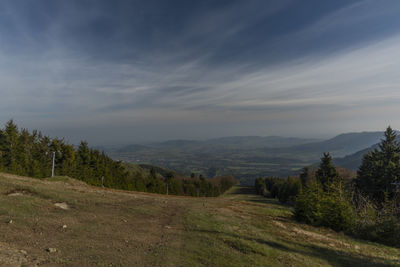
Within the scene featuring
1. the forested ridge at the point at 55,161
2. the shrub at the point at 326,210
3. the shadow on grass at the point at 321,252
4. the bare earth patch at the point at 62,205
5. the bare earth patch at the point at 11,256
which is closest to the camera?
the bare earth patch at the point at 11,256

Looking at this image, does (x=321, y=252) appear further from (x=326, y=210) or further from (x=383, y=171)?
(x=383, y=171)

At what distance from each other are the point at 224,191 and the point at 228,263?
119 m

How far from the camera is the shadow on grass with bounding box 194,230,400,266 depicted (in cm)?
833

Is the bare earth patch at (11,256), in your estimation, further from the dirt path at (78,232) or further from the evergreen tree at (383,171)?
the evergreen tree at (383,171)

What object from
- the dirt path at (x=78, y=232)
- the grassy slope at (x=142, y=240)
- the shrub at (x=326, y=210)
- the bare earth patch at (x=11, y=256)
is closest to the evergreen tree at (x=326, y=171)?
the shrub at (x=326, y=210)

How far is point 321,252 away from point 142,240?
8.18 metres

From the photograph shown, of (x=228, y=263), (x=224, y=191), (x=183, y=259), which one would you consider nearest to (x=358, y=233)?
(x=228, y=263)

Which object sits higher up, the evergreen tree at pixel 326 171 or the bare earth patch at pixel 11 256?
the bare earth patch at pixel 11 256

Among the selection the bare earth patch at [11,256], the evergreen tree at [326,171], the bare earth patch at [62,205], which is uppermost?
the bare earth patch at [11,256]

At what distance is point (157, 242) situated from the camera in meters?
8.00

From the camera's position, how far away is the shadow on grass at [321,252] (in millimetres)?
8328

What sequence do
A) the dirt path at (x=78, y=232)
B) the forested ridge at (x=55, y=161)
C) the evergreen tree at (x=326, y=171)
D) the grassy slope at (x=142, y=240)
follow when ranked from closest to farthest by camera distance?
the dirt path at (x=78, y=232) → the grassy slope at (x=142, y=240) → the forested ridge at (x=55, y=161) → the evergreen tree at (x=326, y=171)

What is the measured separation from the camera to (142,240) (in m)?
8.08

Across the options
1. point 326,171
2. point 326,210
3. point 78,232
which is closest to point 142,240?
point 78,232
